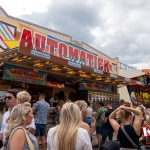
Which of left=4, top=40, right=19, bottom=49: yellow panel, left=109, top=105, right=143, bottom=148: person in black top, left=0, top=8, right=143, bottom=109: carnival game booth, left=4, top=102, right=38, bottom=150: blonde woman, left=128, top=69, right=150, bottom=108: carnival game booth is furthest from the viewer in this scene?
left=128, top=69, right=150, bottom=108: carnival game booth

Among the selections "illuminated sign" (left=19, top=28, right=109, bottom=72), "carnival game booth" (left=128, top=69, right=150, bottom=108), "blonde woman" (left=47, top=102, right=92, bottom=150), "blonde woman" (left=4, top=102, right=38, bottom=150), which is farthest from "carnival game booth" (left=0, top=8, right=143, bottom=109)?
"carnival game booth" (left=128, top=69, right=150, bottom=108)

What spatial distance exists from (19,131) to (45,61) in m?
7.43

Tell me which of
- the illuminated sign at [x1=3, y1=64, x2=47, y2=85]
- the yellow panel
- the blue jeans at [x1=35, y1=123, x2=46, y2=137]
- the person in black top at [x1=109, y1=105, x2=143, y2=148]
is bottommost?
the blue jeans at [x1=35, y1=123, x2=46, y2=137]

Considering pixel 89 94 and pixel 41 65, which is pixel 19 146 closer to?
pixel 41 65

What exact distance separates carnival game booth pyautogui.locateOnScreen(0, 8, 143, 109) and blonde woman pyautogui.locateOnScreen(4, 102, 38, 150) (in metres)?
5.50

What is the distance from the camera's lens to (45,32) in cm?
1363

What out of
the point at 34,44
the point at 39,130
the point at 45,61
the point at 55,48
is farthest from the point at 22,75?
the point at 39,130

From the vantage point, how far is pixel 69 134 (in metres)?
2.72

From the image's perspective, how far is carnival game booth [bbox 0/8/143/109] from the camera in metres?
9.48

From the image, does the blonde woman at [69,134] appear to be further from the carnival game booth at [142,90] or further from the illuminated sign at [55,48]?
the carnival game booth at [142,90]

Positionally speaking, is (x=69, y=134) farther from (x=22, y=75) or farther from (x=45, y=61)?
(x=22, y=75)

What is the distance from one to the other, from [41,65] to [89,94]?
16.8 ft

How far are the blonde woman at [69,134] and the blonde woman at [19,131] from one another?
0.28 meters

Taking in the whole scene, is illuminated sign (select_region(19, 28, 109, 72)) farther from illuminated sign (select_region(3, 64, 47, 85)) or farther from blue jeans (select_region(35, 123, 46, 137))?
blue jeans (select_region(35, 123, 46, 137))
